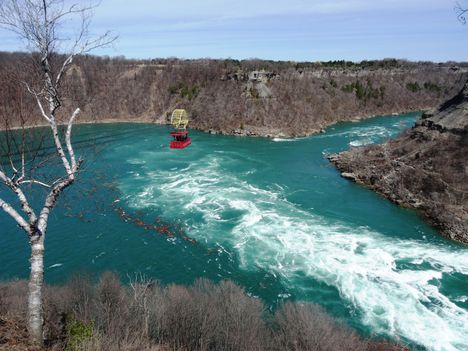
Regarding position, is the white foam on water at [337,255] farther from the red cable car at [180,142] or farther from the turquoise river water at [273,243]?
the red cable car at [180,142]

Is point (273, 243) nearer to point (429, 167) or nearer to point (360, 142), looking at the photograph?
point (429, 167)

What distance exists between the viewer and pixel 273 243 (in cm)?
2452

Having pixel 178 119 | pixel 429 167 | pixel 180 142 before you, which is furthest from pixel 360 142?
pixel 178 119

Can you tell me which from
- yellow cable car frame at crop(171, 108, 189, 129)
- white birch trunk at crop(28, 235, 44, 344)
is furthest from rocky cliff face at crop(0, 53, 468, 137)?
white birch trunk at crop(28, 235, 44, 344)

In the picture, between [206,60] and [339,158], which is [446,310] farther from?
[206,60]

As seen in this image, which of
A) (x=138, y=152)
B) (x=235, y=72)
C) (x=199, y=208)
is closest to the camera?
(x=199, y=208)

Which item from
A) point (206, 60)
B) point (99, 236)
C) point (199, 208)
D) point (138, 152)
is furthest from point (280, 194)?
point (206, 60)

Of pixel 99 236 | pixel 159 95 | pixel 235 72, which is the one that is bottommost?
pixel 99 236

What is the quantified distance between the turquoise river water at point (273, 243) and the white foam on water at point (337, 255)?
0.08m

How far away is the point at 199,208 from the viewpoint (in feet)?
99.7

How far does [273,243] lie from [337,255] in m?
4.14

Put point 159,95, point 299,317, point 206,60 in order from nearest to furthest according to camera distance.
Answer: point 299,317 → point 159,95 → point 206,60

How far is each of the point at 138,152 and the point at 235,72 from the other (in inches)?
1372

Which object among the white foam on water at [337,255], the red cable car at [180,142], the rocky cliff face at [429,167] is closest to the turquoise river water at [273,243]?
the white foam on water at [337,255]
